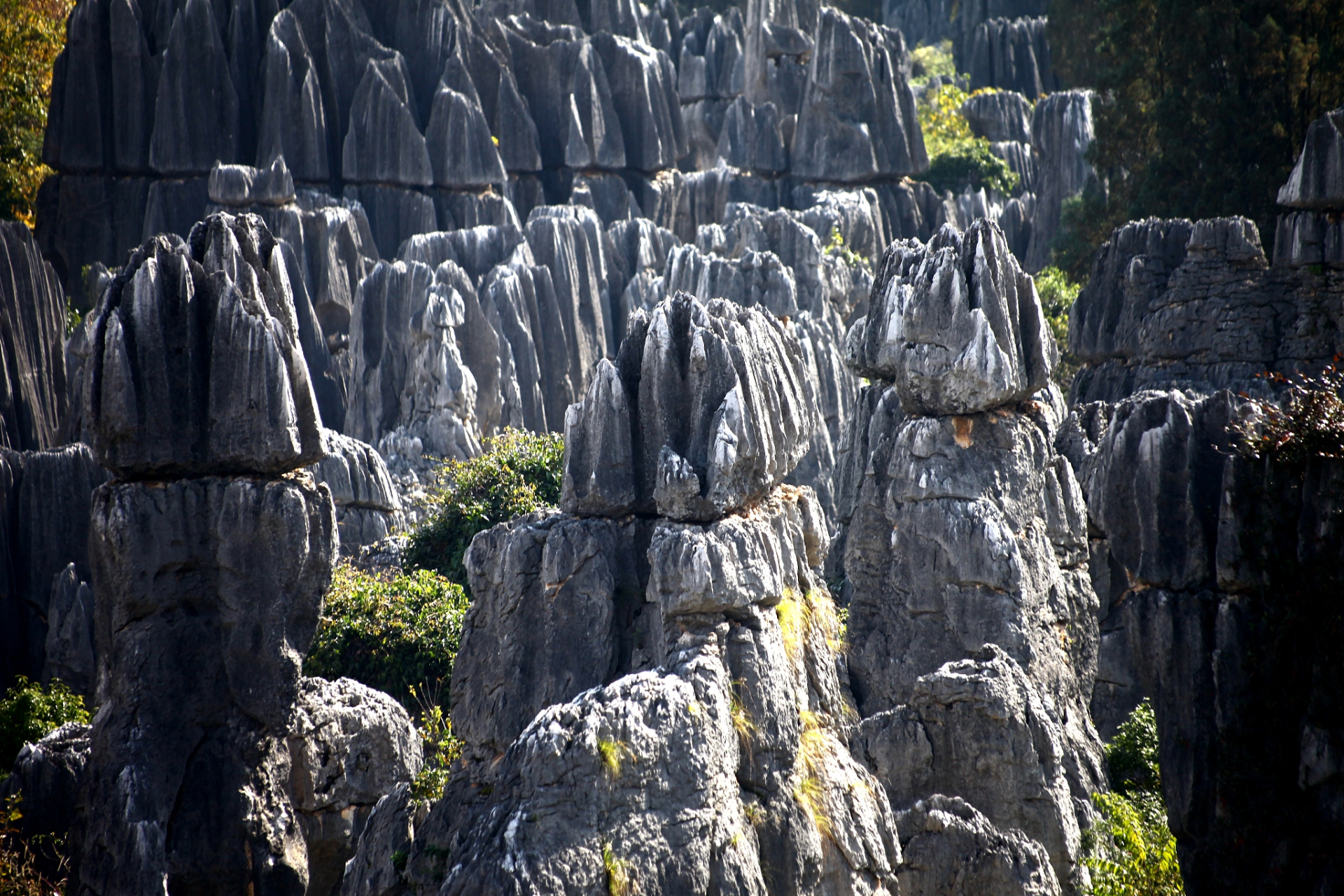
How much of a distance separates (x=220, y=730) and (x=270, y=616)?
1.15 metres

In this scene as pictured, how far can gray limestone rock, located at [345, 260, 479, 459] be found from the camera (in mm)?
27781

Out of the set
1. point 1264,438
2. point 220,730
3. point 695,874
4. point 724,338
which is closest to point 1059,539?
point 1264,438

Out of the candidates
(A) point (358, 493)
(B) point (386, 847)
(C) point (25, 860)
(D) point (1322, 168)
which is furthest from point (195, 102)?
(B) point (386, 847)

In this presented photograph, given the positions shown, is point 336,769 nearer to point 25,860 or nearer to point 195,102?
point 25,860

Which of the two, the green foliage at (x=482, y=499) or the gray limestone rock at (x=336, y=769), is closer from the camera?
the gray limestone rock at (x=336, y=769)

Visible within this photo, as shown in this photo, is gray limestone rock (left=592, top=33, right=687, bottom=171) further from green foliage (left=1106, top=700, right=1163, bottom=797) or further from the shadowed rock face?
green foliage (left=1106, top=700, right=1163, bottom=797)

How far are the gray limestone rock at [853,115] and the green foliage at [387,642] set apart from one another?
89.9ft

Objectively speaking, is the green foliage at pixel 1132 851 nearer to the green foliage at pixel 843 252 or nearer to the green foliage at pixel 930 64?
the green foliage at pixel 843 252

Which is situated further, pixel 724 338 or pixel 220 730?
pixel 220 730

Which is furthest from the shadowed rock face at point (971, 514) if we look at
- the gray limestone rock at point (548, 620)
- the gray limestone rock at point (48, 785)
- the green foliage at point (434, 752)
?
the gray limestone rock at point (48, 785)

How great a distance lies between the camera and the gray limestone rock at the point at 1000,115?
4547 centimetres

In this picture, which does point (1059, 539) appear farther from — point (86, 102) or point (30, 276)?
point (86, 102)

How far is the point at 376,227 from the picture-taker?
36344 millimetres

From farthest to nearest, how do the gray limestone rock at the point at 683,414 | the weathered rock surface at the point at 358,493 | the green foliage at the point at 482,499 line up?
the weathered rock surface at the point at 358,493, the green foliage at the point at 482,499, the gray limestone rock at the point at 683,414
